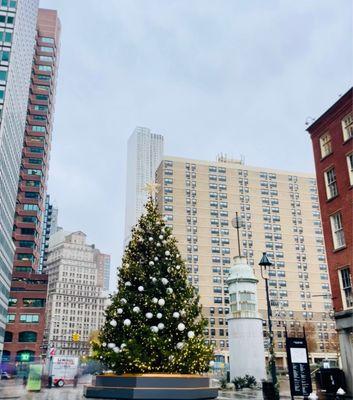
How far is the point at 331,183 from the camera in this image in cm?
2806

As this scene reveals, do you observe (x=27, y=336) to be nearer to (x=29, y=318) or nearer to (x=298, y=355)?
(x=29, y=318)

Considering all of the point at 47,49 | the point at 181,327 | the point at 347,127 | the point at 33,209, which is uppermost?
the point at 47,49

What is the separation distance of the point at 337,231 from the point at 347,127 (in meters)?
6.70

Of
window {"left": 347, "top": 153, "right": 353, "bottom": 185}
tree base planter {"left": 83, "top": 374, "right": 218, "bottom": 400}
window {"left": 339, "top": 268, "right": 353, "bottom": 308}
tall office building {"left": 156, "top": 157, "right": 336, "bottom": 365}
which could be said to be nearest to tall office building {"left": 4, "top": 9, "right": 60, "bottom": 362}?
tall office building {"left": 156, "top": 157, "right": 336, "bottom": 365}

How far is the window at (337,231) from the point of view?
26.4m

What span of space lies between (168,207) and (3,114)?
58035mm

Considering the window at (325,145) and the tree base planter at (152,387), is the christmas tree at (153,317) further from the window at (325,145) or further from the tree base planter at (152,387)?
the window at (325,145)

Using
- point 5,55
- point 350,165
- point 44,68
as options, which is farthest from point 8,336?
point 350,165

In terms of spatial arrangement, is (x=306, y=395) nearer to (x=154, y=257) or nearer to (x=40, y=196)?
(x=154, y=257)

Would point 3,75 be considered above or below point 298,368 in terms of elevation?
above

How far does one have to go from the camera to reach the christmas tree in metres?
22.2

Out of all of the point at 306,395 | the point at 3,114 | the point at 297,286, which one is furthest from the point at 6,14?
A: the point at 297,286

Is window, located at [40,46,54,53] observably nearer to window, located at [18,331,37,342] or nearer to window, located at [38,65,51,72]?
window, located at [38,65,51,72]

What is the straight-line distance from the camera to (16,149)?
85250 millimetres
